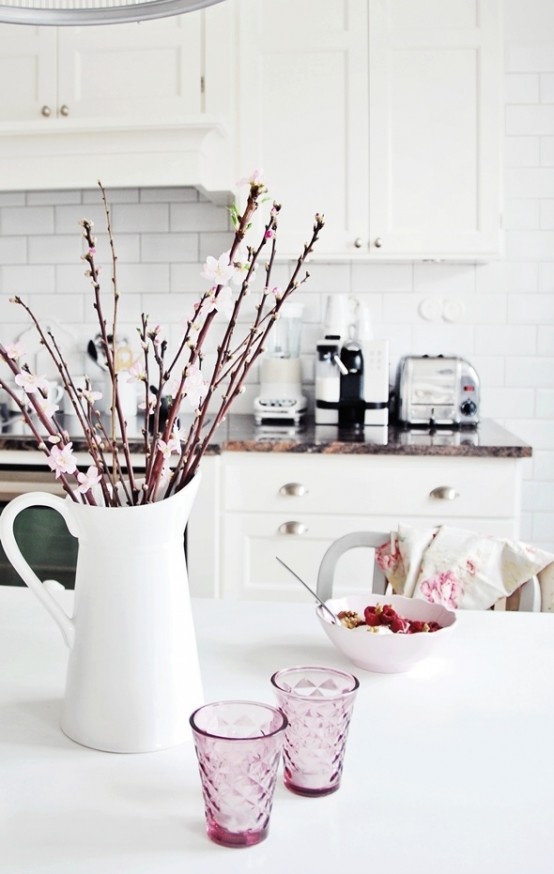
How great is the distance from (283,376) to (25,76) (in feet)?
4.22

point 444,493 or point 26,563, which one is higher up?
point 26,563

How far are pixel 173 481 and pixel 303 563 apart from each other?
5.95ft

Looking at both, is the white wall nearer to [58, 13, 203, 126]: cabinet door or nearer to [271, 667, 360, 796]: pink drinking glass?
[58, 13, 203, 126]: cabinet door

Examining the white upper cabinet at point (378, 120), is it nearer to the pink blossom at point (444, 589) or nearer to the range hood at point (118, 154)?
the range hood at point (118, 154)

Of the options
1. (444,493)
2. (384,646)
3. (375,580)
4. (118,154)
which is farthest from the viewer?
(118,154)

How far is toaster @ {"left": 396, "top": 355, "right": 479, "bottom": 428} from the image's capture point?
2895 mm

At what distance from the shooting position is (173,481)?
885 millimetres

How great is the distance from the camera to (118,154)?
2.78 m

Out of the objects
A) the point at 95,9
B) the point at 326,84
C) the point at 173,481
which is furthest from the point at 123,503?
the point at 326,84

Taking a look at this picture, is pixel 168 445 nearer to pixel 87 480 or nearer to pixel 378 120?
pixel 87 480

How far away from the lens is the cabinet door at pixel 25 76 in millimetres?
2867

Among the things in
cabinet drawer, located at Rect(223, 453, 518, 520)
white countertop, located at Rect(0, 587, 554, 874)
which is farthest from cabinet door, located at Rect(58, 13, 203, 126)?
white countertop, located at Rect(0, 587, 554, 874)

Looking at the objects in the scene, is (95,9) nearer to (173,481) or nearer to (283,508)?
(173,481)

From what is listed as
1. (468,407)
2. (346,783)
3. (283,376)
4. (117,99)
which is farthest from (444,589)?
(117,99)
